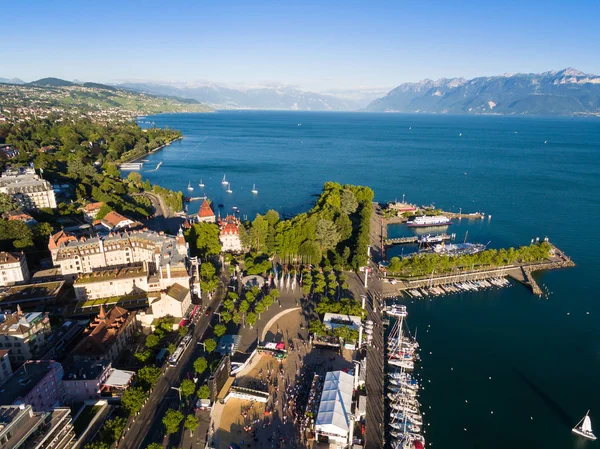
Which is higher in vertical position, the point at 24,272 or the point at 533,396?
the point at 24,272

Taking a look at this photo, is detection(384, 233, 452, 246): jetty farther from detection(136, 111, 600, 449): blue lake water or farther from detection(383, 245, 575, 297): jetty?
detection(383, 245, 575, 297): jetty

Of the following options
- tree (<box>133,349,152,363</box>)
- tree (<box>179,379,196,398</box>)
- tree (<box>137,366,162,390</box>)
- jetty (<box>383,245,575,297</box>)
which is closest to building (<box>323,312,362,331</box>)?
jetty (<box>383,245,575,297</box>)

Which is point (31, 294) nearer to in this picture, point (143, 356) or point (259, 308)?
point (143, 356)

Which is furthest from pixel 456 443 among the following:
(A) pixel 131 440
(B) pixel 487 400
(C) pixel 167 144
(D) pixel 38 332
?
(C) pixel 167 144

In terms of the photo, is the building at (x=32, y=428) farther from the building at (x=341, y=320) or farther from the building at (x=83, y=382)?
the building at (x=341, y=320)

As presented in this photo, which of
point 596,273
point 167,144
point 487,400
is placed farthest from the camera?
point 167,144

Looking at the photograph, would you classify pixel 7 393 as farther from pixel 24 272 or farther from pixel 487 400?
pixel 487 400
